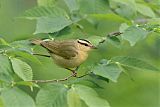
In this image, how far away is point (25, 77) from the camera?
9.55 ft

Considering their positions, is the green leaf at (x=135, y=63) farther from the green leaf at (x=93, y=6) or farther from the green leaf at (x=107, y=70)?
the green leaf at (x=93, y=6)

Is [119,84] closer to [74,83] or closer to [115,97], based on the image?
[115,97]

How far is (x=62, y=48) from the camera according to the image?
3736mm

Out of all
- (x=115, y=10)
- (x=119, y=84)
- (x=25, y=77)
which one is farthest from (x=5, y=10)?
(x=25, y=77)

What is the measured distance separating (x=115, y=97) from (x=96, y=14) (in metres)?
1.59

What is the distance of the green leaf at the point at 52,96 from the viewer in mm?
2756

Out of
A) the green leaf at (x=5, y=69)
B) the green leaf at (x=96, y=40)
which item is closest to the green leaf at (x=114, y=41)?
the green leaf at (x=96, y=40)

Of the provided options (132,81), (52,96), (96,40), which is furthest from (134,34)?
(132,81)

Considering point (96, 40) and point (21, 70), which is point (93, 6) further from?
point (21, 70)

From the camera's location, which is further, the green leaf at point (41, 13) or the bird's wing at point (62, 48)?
the green leaf at point (41, 13)

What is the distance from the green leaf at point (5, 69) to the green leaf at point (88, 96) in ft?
1.16

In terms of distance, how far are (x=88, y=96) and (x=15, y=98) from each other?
39 cm

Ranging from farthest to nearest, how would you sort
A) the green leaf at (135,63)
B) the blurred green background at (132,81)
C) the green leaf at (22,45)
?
1. the blurred green background at (132,81)
2. the green leaf at (22,45)
3. the green leaf at (135,63)

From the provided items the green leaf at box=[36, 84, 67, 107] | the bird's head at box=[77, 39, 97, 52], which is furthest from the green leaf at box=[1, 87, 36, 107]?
the bird's head at box=[77, 39, 97, 52]
